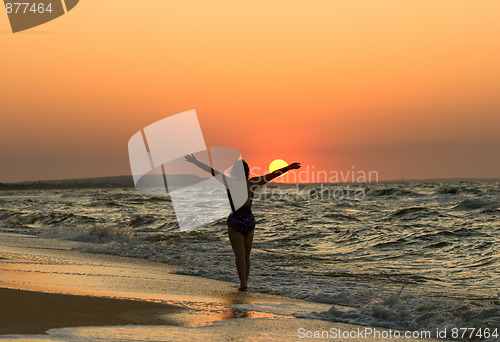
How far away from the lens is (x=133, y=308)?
239 inches

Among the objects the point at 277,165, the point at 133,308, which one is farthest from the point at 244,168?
the point at 133,308

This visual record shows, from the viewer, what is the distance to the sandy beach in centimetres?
496

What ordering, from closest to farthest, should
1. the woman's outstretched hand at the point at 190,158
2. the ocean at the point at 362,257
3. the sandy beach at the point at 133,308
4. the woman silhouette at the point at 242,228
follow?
the sandy beach at the point at 133,308
the ocean at the point at 362,257
the woman's outstretched hand at the point at 190,158
the woman silhouette at the point at 242,228

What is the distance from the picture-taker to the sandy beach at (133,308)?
4957 mm

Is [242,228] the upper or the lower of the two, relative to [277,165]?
lower

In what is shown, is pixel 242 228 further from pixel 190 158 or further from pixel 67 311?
pixel 67 311

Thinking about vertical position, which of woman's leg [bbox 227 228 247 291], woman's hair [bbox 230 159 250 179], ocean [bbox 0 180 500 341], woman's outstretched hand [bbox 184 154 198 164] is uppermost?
woman's outstretched hand [bbox 184 154 198 164]

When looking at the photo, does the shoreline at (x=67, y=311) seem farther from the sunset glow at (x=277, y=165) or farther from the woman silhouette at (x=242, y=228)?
the sunset glow at (x=277, y=165)

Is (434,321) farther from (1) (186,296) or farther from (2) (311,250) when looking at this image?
(2) (311,250)

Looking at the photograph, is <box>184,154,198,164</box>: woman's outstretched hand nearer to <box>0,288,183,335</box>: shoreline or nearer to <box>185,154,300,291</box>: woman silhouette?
<box>185,154,300,291</box>: woman silhouette

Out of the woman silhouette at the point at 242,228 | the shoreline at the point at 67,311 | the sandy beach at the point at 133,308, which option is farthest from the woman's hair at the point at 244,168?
the shoreline at the point at 67,311

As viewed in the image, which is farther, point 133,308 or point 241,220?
point 241,220

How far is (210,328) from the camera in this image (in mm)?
5332

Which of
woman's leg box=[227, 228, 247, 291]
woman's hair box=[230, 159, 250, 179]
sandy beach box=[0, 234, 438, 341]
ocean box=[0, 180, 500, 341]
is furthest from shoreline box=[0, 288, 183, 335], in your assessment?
woman's hair box=[230, 159, 250, 179]
